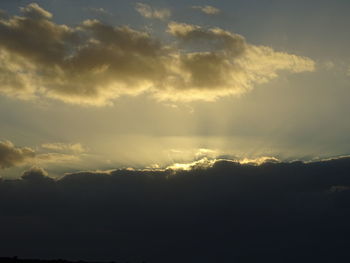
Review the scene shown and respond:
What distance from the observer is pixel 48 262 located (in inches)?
3474

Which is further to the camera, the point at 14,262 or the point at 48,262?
the point at 48,262

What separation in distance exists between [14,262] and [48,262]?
19012 mm

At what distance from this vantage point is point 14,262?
7100 centimetres
